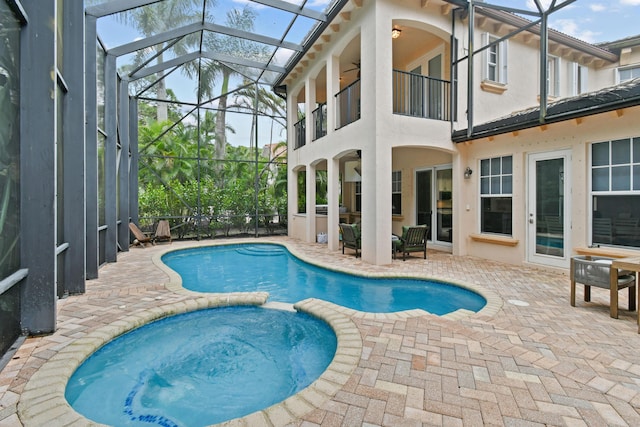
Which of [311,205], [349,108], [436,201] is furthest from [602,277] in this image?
[311,205]

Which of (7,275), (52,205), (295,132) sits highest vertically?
(295,132)

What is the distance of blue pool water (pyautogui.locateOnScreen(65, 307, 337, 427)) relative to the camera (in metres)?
2.69

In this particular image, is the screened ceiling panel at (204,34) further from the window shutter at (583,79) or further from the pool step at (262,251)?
the window shutter at (583,79)

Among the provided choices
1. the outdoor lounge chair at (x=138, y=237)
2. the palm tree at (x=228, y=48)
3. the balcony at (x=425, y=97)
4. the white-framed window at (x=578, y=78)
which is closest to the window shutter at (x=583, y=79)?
the white-framed window at (x=578, y=78)

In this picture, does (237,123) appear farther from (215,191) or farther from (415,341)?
(415,341)

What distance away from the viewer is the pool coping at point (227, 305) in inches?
86.5

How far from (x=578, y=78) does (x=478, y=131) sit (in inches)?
274

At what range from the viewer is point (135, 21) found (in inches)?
319

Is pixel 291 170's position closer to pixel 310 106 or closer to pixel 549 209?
pixel 310 106

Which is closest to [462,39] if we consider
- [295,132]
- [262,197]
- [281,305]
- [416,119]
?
[416,119]

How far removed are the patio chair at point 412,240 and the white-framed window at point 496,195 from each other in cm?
173

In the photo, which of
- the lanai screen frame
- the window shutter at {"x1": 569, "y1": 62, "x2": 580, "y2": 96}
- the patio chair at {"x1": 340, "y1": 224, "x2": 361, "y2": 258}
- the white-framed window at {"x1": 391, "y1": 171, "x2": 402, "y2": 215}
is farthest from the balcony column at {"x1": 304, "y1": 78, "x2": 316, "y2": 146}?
the window shutter at {"x1": 569, "y1": 62, "x2": 580, "y2": 96}

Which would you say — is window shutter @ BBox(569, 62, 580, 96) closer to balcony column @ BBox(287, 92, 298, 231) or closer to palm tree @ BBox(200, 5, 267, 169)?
balcony column @ BBox(287, 92, 298, 231)

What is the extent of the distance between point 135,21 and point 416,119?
7.67 m
